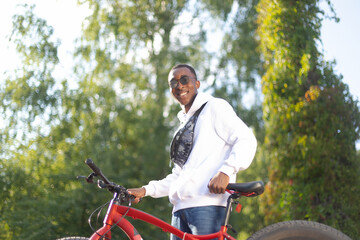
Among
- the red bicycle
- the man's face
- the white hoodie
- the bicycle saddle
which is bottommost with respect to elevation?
the red bicycle

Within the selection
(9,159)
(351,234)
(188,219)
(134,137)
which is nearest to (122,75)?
(134,137)

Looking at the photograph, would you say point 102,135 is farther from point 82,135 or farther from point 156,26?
point 156,26

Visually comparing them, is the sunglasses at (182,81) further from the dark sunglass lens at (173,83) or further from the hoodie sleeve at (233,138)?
the hoodie sleeve at (233,138)

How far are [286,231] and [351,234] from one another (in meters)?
2.80

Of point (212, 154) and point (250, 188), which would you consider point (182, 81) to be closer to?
point (212, 154)

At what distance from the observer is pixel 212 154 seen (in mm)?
2688

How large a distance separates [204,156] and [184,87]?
0.47 meters

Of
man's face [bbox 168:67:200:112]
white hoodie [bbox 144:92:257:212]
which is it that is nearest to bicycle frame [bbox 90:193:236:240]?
white hoodie [bbox 144:92:257:212]

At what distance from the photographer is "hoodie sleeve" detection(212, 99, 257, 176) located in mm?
2533

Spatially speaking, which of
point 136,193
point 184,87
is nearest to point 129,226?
point 136,193

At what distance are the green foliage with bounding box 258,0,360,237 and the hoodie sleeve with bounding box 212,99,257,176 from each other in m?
2.77

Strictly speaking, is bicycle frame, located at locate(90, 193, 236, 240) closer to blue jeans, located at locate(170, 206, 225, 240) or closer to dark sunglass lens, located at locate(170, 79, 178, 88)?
blue jeans, located at locate(170, 206, 225, 240)

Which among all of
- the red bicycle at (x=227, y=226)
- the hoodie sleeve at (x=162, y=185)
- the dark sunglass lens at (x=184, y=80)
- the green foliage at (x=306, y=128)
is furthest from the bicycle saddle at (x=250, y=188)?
the green foliage at (x=306, y=128)

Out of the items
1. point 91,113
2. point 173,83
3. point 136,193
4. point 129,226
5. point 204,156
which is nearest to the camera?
point 129,226
